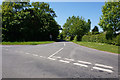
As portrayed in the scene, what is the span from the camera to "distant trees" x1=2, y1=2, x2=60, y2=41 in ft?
115

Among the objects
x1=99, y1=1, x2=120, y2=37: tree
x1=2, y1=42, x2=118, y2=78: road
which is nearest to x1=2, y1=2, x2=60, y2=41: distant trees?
x1=99, y1=1, x2=120, y2=37: tree

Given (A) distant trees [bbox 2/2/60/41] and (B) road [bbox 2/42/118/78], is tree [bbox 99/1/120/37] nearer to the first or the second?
(B) road [bbox 2/42/118/78]

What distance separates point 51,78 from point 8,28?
35946 millimetres

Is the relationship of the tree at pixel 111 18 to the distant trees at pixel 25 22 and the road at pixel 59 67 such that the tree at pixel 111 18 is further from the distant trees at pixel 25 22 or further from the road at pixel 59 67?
the distant trees at pixel 25 22

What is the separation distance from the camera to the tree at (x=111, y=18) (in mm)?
26469

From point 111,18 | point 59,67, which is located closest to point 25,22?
point 111,18

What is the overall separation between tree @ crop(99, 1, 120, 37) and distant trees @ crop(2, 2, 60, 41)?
28.0 meters

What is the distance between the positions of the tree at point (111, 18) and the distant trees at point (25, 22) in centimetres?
2797

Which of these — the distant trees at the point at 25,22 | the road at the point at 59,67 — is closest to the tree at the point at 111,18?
the road at the point at 59,67

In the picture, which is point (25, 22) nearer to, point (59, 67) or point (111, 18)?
point (111, 18)

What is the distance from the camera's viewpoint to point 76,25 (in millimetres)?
56844

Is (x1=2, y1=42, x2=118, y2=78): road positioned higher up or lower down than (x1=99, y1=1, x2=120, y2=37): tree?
lower down

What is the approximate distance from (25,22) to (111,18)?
100ft

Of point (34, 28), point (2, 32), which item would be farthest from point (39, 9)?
point (2, 32)
